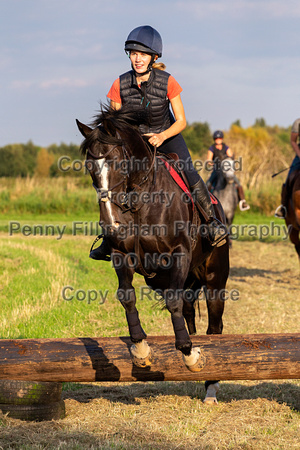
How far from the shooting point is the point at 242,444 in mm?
4727

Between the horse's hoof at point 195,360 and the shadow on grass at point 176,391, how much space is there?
1.27 metres

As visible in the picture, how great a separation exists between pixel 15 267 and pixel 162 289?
25.9ft

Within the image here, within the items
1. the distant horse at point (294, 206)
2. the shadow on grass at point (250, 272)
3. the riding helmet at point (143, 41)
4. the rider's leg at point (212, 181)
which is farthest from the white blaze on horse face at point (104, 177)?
the rider's leg at point (212, 181)

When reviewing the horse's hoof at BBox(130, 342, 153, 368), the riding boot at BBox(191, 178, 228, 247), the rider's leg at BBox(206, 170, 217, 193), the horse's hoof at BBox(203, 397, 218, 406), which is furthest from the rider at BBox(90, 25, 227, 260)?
the rider's leg at BBox(206, 170, 217, 193)

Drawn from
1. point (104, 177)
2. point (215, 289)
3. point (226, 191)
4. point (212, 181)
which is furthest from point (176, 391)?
point (212, 181)

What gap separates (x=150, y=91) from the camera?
538 centimetres

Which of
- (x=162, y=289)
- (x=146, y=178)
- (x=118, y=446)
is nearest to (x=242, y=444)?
(x=118, y=446)

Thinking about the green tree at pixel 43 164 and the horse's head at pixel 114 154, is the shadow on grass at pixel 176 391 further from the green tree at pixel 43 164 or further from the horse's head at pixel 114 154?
the green tree at pixel 43 164

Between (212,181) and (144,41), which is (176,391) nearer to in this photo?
(144,41)

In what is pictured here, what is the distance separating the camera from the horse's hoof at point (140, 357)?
15.8ft

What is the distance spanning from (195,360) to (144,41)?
3.03 metres

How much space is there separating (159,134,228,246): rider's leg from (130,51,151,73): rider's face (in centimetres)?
88

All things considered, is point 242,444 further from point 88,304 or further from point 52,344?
point 88,304

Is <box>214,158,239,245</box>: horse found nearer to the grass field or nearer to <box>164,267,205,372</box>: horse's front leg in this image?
the grass field
